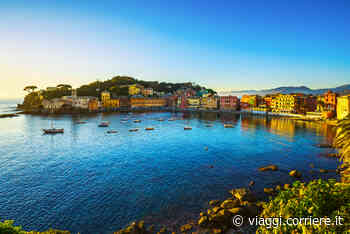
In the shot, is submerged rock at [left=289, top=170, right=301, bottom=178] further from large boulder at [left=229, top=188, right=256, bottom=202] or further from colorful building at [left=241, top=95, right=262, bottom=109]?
colorful building at [left=241, top=95, right=262, bottom=109]

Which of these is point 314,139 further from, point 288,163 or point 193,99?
point 193,99

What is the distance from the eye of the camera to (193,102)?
143m

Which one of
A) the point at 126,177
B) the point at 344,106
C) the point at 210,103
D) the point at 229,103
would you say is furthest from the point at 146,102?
the point at 126,177

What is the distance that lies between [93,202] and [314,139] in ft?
160

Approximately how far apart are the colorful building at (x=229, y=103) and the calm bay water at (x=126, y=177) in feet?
273

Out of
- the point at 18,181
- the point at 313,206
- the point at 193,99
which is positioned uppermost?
the point at 193,99

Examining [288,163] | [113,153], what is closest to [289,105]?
[288,163]

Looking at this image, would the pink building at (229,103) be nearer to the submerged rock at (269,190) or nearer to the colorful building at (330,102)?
the colorful building at (330,102)

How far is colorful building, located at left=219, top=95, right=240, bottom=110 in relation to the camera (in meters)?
122

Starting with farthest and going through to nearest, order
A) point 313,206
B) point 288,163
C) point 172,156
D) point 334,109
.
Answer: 1. point 334,109
2. point 172,156
3. point 288,163
4. point 313,206

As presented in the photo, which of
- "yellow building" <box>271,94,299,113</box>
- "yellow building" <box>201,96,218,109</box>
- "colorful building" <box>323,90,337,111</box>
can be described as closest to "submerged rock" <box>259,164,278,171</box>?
"colorful building" <box>323,90,337,111</box>

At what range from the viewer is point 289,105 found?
96.5 m

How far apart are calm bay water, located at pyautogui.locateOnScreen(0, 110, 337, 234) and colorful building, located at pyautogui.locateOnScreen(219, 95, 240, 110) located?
83.3 m

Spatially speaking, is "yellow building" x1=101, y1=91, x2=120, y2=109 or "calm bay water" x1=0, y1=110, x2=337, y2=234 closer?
"calm bay water" x1=0, y1=110, x2=337, y2=234
